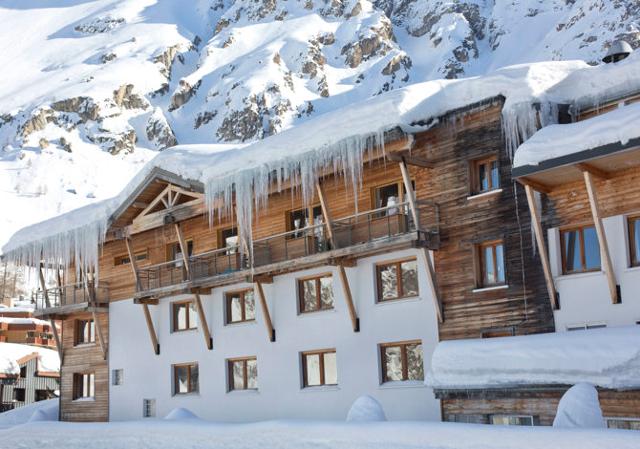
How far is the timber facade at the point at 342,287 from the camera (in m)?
20.6

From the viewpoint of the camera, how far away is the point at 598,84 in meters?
19.8

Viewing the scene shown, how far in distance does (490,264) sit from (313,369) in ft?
20.6

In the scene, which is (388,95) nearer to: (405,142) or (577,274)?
(405,142)

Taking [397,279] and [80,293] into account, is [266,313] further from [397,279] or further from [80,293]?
[80,293]

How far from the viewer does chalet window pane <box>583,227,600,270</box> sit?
19.6 meters

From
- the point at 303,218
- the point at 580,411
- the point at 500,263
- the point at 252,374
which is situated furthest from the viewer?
the point at 252,374

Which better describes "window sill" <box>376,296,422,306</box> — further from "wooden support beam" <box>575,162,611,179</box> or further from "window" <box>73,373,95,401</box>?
"window" <box>73,373,95,401</box>

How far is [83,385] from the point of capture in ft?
109

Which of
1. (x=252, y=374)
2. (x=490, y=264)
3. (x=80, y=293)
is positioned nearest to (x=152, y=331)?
(x=80, y=293)

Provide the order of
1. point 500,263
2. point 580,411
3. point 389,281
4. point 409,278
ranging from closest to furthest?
point 580,411 < point 500,263 < point 409,278 < point 389,281

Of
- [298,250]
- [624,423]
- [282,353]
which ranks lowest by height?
[624,423]

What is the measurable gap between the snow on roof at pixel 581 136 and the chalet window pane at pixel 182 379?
14808 millimetres

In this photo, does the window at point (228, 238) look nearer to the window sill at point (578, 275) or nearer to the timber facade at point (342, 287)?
the timber facade at point (342, 287)

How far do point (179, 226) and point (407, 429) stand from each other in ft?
49.6
